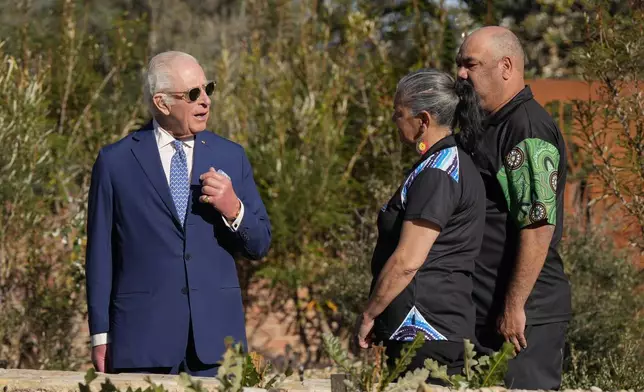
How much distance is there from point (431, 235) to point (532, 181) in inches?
17.3

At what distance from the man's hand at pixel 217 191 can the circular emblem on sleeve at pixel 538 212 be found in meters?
0.98

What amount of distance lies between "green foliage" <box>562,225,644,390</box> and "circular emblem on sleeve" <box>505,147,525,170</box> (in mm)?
1901

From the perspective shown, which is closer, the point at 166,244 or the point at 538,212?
the point at 538,212

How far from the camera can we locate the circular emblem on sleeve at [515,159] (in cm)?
354

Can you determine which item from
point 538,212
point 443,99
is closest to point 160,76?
point 443,99

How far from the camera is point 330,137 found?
763 cm

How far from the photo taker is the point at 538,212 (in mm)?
3494

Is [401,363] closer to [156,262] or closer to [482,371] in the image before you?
[482,371]

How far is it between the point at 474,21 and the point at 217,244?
224 inches

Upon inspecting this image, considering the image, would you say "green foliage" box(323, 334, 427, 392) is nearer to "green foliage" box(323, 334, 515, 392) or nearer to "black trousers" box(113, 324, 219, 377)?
"green foliage" box(323, 334, 515, 392)

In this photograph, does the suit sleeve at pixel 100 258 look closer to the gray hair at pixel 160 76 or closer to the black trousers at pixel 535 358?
the gray hair at pixel 160 76

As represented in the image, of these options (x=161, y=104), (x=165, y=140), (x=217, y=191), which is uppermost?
(x=161, y=104)

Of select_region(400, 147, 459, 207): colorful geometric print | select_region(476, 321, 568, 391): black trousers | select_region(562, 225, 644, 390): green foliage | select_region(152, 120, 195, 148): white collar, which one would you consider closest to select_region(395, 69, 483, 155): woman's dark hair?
select_region(400, 147, 459, 207): colorful geometric print

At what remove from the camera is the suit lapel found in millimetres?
3805
